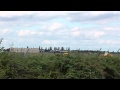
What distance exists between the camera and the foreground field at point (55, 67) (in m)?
8.23

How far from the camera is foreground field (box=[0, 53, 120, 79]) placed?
823 centimetres

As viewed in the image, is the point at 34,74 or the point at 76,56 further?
the point at 76,56

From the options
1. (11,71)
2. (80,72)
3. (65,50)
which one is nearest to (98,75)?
(80,72)

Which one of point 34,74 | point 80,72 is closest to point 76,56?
point 80,72

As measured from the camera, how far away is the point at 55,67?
925 cm
